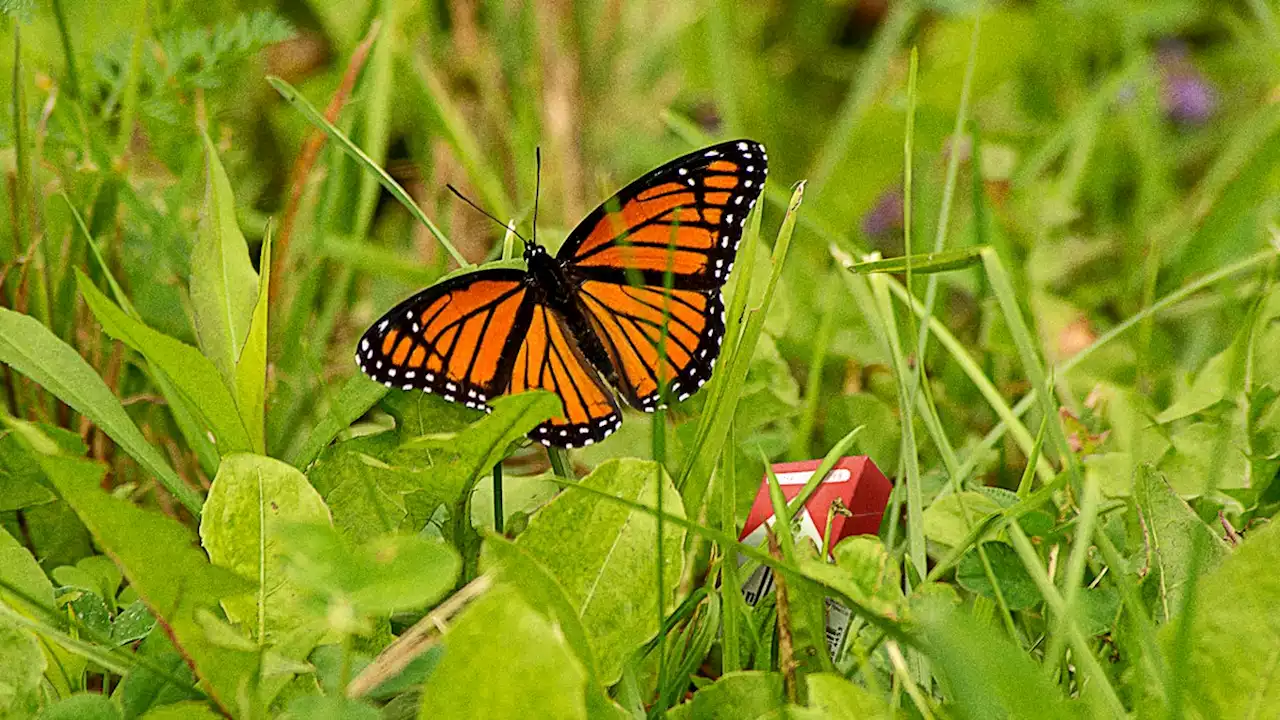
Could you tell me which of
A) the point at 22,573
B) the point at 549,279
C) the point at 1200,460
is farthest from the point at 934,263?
the point at 22,573

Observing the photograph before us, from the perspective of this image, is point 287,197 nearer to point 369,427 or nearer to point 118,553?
point 369,427

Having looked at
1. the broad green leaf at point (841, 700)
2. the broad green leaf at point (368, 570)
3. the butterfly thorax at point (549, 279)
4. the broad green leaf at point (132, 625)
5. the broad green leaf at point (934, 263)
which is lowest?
the broad green leaf at point (841, 700)

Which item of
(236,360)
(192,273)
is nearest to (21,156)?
(192,273)

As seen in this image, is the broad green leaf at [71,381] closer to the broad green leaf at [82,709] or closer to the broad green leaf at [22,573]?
the broad green leaf at [22,573]

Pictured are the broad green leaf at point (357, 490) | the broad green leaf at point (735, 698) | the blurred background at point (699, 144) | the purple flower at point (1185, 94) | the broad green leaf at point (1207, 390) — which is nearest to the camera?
the broad green leaf at point (735, 698)

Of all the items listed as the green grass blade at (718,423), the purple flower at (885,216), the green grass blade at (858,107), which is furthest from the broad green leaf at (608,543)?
the purple flower at (885,216)

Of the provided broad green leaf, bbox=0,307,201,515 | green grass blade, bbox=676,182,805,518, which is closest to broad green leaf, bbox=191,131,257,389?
broad green leaf, bbox=0,307,201,515

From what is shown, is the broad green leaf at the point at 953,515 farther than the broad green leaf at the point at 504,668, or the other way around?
the broad green leaf at the point at 953,515

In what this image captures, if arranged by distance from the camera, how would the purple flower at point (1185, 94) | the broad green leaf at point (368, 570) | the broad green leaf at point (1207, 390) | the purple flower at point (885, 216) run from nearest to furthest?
the broad green leaf at point (368, 570) < the broad green leaf at point (1207, 390) < the purple flower at point (885, 216) < the purple flower at point (1185, 94)
